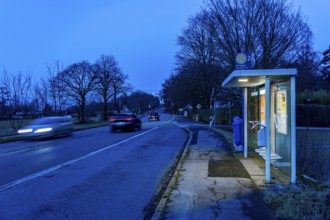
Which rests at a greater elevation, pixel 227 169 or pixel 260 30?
pixel 260 30

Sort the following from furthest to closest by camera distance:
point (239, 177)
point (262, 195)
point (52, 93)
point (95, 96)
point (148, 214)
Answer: point (95, 96)
point (52, 93)
point (239, 177)
point (262, 195)
point (148, 214)

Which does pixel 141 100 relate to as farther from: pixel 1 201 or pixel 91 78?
pixel 1 201

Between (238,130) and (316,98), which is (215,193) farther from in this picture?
(316,98)

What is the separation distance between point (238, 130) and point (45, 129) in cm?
1412

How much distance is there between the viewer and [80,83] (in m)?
64.1

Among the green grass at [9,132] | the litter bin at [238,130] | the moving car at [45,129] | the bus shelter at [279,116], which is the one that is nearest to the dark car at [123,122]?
the moving car at [45,129]

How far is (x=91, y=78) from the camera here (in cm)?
6512

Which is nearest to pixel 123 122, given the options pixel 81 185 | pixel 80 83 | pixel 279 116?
pixel 81 185

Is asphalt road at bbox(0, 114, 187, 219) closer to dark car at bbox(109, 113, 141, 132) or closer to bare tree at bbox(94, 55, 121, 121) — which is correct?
dark car at bbox(109, 113, 141, 132)

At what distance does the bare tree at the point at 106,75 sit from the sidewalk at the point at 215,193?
197 ft

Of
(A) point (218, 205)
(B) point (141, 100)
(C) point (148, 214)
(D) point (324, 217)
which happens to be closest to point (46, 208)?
(C) point (148, 214)

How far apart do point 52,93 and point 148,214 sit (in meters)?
36.1

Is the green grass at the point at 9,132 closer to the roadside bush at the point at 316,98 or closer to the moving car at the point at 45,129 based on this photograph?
the moving car at the point at 45,129

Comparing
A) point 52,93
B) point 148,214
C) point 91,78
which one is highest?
point 91,78
